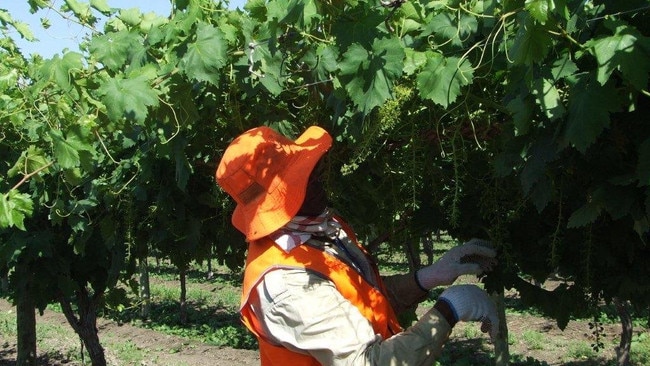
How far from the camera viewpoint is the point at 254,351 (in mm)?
11016

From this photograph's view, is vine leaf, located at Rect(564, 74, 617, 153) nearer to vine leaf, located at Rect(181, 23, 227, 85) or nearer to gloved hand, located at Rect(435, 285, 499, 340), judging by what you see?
gloved hand, located at Rect(435, 285, 499, 340)

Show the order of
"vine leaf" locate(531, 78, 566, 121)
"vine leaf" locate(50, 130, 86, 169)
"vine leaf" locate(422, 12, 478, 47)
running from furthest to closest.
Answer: "vine leaf" locate(50, 130, 86, 169) → "vine leaf" locate(422, 12, 478, 47) → "vine leaf" locate(531, 78, 566, 121)

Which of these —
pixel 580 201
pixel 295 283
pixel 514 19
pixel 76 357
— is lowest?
pixel 76 357

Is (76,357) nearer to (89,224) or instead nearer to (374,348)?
(89,224)

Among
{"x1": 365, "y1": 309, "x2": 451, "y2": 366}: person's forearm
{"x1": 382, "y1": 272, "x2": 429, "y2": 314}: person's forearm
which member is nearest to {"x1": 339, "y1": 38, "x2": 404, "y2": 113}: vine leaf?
{"x1": 365, "y1": 309, "x2": 451, "y2": 366}: person's forearm

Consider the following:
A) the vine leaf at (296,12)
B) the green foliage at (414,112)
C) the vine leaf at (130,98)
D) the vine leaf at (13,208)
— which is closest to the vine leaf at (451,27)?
the green foliage at (414,112)

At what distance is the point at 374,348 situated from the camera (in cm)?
207

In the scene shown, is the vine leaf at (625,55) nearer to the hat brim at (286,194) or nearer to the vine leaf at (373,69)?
the vine leaf at (373,69)

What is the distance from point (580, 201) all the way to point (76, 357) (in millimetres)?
10236

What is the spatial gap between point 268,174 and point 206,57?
0.40m

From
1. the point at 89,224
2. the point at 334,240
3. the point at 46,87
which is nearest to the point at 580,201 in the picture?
the point at 334,240

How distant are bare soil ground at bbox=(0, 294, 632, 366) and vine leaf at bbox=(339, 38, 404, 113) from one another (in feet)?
25.6

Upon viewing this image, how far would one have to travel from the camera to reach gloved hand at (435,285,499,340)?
7.08ft

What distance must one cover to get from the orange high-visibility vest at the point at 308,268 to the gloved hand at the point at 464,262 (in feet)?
0.97
